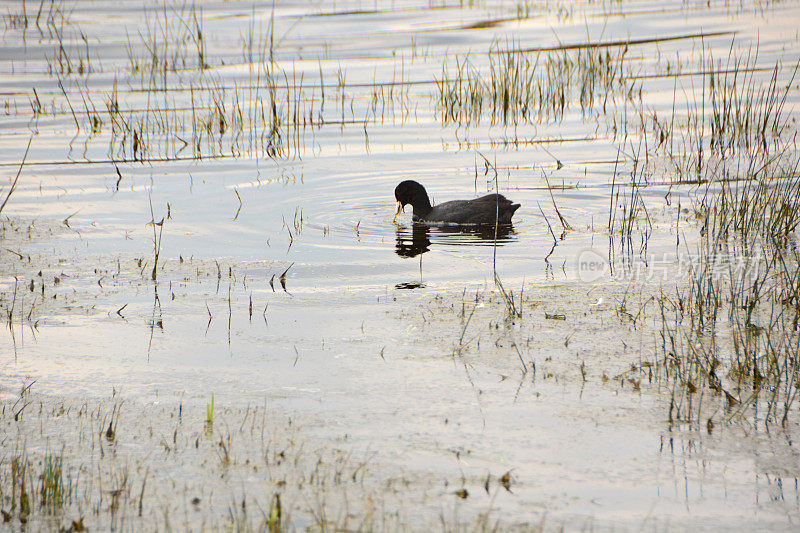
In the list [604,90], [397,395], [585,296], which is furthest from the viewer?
[604,90]

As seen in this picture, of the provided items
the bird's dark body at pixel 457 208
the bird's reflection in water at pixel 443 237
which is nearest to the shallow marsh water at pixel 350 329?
the bird's reflection in water at pixel 443 237

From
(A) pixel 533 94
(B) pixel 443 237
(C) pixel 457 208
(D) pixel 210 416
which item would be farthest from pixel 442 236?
(A) pixel 533 94

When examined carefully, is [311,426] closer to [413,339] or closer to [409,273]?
[413,339]

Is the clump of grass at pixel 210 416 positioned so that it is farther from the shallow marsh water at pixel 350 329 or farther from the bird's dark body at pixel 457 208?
the bird's dark body at pixel 457 208

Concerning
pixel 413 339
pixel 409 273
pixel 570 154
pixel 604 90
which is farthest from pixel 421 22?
pixel 413 339

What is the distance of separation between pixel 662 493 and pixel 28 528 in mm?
2629

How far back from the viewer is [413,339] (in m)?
6.14

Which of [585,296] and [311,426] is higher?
[585,296]

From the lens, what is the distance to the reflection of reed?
917cm

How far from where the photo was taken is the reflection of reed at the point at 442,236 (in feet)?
30.1

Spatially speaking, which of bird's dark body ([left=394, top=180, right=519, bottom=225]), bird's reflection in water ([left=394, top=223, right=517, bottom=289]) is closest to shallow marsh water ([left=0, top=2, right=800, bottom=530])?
bird's reflection in water ([left=394, top=223, right=517, bottom=289])

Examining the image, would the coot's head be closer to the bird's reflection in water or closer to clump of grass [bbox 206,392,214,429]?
the bird's reflection in water

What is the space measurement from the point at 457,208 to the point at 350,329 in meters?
3.82

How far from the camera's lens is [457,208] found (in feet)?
32.7
